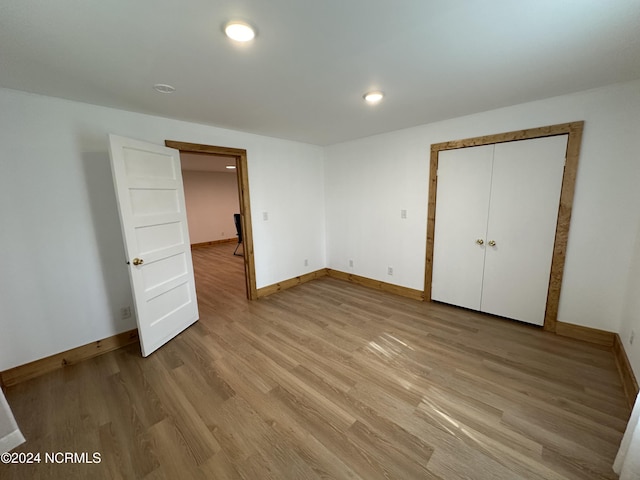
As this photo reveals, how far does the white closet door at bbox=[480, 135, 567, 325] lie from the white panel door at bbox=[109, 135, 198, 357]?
3.48 meters

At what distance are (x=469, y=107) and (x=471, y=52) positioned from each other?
46.1 inches

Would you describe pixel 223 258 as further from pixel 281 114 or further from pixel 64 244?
pixel 281 114

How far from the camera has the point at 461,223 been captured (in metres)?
3.01

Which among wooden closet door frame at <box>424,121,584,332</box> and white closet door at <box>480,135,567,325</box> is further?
white closet door at <box>480,135,567,325</box>

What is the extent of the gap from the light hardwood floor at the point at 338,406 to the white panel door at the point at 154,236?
0.91 feet

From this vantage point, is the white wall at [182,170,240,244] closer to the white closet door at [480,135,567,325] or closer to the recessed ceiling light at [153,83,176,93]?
the recessed ceiling light at [153,83,176,93]

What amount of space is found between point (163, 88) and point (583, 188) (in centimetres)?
374

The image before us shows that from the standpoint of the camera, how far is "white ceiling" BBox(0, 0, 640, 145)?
1.17m

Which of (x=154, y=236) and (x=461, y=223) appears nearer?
(x=154, y=236)

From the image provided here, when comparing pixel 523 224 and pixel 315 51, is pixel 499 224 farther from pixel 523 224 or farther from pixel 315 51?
pixel 315 51

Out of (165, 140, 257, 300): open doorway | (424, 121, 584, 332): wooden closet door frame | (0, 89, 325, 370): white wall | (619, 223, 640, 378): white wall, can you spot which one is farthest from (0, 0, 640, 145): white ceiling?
(619, 223, 640, 378): white wall

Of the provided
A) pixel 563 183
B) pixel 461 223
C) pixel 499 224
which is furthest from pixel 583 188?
pixel 461 223

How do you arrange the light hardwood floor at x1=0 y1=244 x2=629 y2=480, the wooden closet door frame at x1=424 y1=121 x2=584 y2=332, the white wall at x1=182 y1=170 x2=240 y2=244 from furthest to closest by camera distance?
the white wall at x1=182 y1=170 x2=240 y2=244, the wooden closet door frame at x1=424 y1=121 x2=584 y2=332, the light hardwood floor at x1=0 y1=244 x2=629 y2=480

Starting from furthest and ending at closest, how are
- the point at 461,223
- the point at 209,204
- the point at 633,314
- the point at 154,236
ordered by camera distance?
the point at 209,204 < the point at 461,223 < the point at 154,236 < the point at 633,314
